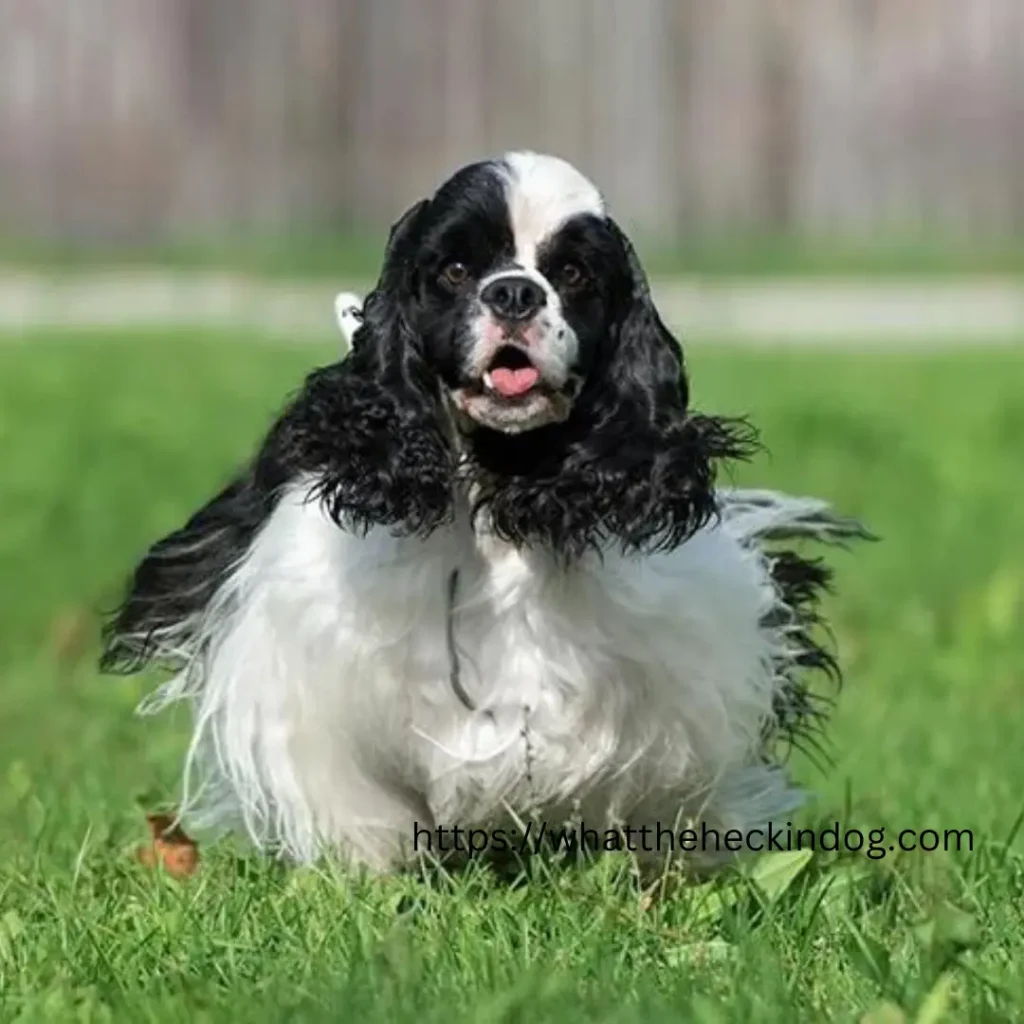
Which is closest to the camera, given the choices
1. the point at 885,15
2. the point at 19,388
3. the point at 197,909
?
the point at 197,909

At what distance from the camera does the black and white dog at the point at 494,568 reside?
16.5 feet

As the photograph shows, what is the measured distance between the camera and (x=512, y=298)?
4.87 m

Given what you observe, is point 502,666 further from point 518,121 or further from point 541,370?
point 518,121

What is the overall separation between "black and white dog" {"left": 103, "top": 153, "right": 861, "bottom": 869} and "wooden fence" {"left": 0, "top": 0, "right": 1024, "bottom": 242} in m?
12.0

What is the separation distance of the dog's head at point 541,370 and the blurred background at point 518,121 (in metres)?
12.1

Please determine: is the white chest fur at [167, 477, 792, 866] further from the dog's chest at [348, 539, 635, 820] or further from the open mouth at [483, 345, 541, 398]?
the open mouth at [483, 345, 541, 398]

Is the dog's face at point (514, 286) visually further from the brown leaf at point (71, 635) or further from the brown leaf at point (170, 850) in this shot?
the brown leaf at point (71, 635)

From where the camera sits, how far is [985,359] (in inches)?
539

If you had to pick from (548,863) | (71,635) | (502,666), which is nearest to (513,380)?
(502,666)

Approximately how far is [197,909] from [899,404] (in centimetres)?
771

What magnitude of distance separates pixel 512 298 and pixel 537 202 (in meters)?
0.21

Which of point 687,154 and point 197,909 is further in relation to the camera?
point 687,154

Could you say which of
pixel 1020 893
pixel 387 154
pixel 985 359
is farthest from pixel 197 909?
pixel 387 154

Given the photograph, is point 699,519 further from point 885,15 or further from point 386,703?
point 885,15
